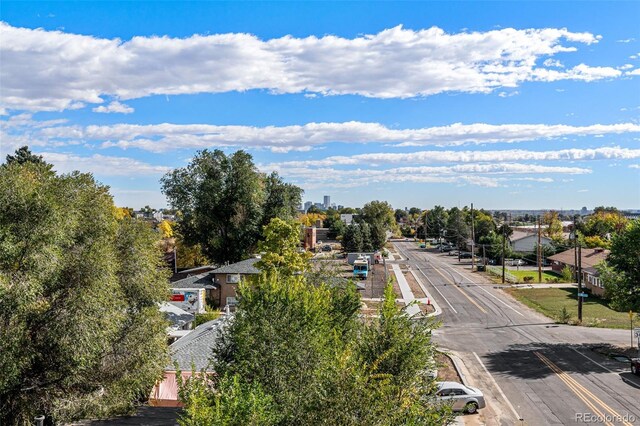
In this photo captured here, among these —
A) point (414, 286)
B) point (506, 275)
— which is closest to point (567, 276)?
point (506, 275)

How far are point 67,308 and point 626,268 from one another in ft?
108

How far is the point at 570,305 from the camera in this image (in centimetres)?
5094

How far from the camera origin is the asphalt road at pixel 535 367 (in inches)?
900

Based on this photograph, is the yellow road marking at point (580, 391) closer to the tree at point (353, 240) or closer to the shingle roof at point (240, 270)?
the shingle roof at point (240, 270)

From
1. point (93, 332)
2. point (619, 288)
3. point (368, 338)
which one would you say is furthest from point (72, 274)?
point (619, 288)

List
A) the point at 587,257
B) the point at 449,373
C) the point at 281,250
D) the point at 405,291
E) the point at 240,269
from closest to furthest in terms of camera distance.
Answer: the point at 449,373 < the point at 281,250 < the point at 240,269 < the point at 405,291 < the point at 587,257

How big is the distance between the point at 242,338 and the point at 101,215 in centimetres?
1031

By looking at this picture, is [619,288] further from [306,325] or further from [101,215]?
[101,215]

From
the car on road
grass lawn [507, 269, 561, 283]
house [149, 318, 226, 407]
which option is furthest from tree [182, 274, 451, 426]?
grass lawn [507, 269, 561, 283]

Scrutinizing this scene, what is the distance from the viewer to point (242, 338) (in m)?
15.4

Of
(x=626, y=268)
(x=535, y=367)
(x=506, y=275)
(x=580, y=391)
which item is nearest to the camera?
(x=580, y=391)

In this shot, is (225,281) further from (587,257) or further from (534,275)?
(534,275)

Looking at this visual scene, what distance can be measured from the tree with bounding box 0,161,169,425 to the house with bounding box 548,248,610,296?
44.6 meters

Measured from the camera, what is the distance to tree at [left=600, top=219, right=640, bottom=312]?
112 ft
